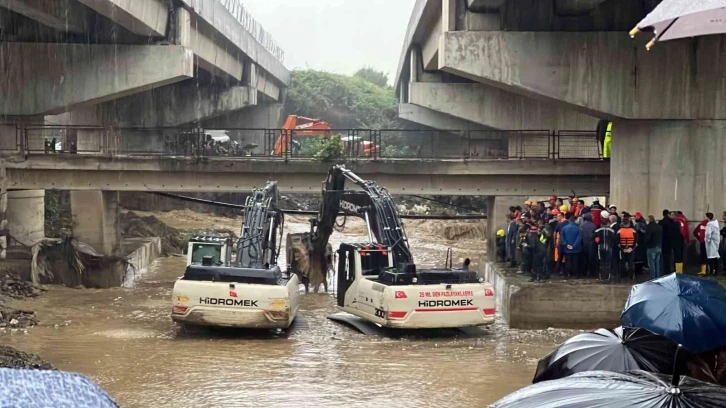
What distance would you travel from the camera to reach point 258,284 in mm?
20500

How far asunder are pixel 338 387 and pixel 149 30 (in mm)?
15290

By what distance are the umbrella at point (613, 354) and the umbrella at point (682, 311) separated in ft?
0.72

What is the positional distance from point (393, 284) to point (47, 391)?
17503 millimetres

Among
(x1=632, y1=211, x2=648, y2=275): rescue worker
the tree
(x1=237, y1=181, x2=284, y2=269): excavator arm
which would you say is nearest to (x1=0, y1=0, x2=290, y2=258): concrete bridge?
(x1=237, y1=181, x2=284, y2=269): excavator arm

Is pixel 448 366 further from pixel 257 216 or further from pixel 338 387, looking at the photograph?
pixel 257 216

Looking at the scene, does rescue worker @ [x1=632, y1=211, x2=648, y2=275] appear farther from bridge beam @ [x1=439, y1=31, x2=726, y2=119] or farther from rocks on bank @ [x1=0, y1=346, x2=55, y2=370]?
rocks on bank @ [x1=0, y1=346, x2=55, y2=370]

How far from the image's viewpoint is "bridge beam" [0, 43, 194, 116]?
29672 millimetres

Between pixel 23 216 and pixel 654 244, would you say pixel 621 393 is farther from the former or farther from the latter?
pixel 23 216

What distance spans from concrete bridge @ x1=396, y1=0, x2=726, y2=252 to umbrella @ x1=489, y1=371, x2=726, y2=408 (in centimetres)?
2050

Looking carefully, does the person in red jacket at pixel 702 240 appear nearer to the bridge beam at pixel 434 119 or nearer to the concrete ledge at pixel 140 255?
the concrete ledge at pixel 140 255

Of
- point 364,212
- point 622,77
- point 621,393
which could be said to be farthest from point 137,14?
point 621,393

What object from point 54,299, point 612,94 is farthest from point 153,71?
point 612,94

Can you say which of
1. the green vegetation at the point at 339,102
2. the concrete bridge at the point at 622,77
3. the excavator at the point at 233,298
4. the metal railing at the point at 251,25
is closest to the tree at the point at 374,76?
the green vegetation at the point at 339,102

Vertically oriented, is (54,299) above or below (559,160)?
below
